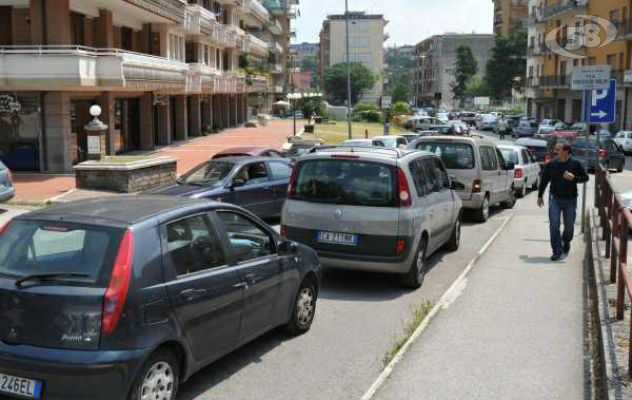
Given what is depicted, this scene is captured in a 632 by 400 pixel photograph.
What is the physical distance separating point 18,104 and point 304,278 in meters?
19.6

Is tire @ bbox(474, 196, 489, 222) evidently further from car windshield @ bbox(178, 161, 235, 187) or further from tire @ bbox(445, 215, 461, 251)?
car windshield @ bbox(178, 161, 235, 187)

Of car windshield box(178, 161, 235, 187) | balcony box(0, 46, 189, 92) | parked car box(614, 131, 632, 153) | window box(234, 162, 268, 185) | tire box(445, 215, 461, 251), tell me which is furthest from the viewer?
parked car box(614, 131, 632, 153)

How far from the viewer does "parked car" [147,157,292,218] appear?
13555mm

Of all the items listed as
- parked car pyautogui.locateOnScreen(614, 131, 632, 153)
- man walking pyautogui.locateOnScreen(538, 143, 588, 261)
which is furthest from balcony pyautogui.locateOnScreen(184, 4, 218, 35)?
man walking pyautogui.locateOnScreen(538, 143, 588, 261)

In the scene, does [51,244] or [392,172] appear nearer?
[51,244]

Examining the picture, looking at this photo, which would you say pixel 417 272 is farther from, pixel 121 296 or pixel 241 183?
pixel 241 183

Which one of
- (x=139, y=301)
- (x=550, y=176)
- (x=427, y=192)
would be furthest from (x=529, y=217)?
(x=139, y=301)

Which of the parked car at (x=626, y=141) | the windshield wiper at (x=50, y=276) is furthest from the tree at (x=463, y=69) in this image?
the windshield wiper at (x=50, y=276)

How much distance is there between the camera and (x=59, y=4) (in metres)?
23.5

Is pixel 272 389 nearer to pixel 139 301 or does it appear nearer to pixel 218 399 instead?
pixel 218 399

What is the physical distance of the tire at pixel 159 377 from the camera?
15.5ft

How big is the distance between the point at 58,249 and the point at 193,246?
964 millimetres

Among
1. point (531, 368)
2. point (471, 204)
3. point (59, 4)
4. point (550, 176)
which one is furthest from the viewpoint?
point (59, 4)

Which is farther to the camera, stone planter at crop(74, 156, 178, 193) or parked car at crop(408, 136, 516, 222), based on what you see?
stone planter at crop(74, 156, 178, 193)
